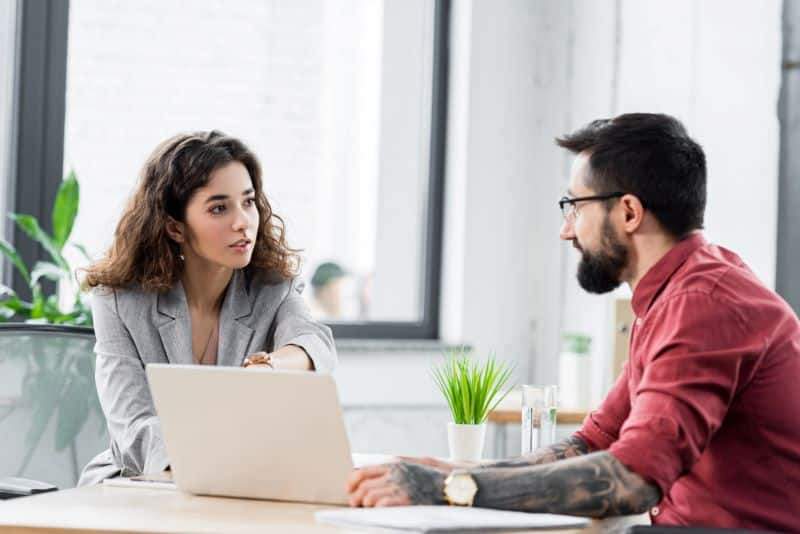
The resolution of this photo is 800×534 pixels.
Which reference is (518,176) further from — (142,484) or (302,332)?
(142,484)

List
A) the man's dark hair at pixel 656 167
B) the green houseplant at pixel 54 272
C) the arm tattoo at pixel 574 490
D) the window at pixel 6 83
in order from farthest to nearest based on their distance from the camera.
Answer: the window at pixel 6 83, the green houseplant at pixel 54 272, the man's dark hair at pixel 656 167, the arm tattoo at pixel 574 490

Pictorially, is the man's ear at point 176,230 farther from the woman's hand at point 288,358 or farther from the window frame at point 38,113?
the window frame at point 38,113

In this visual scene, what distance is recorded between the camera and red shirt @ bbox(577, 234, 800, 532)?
1.60m

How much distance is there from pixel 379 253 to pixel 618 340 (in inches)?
53.1

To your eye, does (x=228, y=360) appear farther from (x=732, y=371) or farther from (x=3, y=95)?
(x=3, y=95)

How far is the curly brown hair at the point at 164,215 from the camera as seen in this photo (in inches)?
96.0

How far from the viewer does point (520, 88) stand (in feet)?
14.4

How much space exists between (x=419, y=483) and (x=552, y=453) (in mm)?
445

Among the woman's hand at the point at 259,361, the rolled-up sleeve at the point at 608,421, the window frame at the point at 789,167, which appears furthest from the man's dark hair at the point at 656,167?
the window frame at the point at 789,167

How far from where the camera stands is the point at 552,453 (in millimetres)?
1945

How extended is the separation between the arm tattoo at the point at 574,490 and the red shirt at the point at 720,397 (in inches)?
0.9

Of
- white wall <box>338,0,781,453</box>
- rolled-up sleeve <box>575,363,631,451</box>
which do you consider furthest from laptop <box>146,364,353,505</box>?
white wall <box>338,0,781,453</box>

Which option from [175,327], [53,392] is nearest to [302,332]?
[175,327]

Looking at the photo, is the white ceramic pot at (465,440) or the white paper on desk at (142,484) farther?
the white ceramic pot at (465,440)
